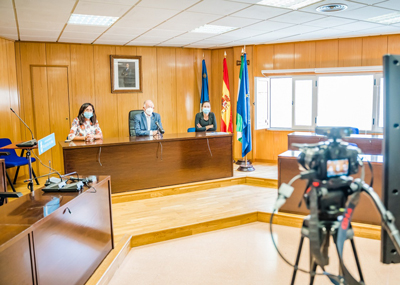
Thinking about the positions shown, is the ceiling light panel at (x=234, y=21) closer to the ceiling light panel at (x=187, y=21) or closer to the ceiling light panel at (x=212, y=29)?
the ceiling light panel at (x=187, y=21)

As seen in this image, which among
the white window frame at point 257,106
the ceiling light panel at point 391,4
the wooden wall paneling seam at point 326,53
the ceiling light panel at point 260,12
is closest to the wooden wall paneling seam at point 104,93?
the white window frame at point 257,106

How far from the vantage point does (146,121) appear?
5.26 metres

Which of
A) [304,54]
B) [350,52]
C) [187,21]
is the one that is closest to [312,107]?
[304,54]

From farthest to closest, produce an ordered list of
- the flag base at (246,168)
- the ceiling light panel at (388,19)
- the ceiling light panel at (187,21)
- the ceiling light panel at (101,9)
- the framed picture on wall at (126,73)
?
the framed picture on wall at (126,73) → the flag base at (246,168) → the ceiling light panel at (388,19) → the ceiling light panel at (187,21) → the ceiling light panel at (101,9)

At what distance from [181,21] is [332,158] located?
3.78 meters

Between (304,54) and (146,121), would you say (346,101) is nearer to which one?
(304,54)

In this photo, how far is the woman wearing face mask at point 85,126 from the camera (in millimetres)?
4613

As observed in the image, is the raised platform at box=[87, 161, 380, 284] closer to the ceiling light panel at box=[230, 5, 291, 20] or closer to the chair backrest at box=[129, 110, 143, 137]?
the chair backrest at box=[129, 110, 143, 137]

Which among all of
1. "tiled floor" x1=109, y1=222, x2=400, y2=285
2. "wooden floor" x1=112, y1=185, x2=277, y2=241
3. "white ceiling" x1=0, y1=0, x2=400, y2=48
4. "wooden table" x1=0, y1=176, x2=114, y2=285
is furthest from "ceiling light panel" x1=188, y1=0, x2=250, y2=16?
"tiled floor" x1=109, y1=222, x2=400, y2=285

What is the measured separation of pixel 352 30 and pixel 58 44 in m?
4.88

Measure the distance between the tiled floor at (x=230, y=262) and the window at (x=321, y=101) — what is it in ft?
10.4

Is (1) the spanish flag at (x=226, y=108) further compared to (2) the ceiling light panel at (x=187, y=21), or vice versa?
(1) the spanish flag at (x=226, y=108)

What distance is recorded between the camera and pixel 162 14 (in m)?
4.09

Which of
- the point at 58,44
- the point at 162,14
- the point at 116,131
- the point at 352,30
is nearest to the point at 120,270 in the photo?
the point at 162,14
